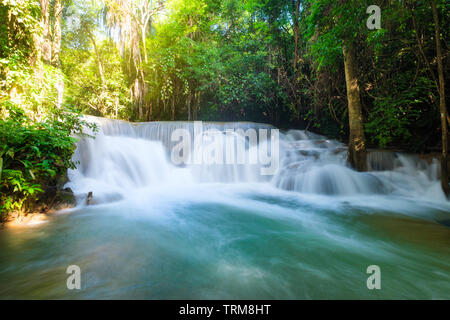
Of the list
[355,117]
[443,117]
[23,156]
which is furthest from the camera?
[355,117]

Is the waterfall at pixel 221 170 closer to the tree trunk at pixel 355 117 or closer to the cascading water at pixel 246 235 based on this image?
the cascading water at pixel 246 235

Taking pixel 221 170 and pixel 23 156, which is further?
pixel 221 170

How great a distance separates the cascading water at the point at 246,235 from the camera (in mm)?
1641

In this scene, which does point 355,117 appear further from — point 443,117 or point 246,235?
point 246,235

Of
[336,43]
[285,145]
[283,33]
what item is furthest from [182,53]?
[336,43]

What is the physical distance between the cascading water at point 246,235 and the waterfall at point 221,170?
4 centimetres

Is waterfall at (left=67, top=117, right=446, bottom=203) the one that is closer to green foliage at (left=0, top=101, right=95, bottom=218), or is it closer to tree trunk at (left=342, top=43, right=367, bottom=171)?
tree trunk at (left=342, top=43, right=367, bottom=171)

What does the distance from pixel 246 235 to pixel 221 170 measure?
429 centimetres

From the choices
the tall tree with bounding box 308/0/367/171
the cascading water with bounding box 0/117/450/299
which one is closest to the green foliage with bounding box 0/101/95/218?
the cascading water with bounding box 0/117/450/299

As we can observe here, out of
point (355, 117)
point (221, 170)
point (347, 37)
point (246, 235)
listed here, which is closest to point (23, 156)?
point (246, 235)

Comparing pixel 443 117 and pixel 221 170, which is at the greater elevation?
pixel 443 117

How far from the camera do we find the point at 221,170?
22.9 feet

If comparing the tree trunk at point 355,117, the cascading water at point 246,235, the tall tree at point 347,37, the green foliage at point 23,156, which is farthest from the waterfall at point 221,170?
the green foliage at point 23,156

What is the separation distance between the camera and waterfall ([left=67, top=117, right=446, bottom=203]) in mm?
4719
